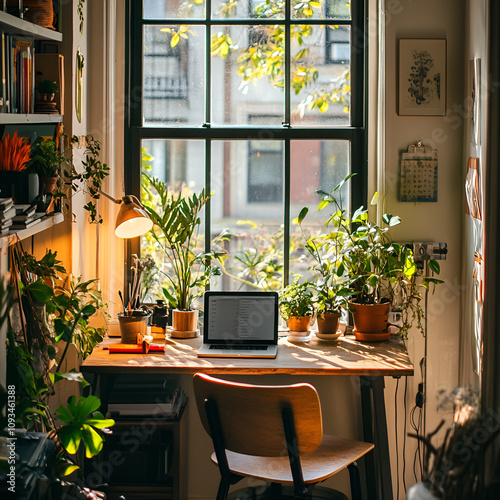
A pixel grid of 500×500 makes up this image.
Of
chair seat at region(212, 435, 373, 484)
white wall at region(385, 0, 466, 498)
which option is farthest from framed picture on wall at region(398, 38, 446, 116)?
chair seat at region(212, 435, 373, 484)

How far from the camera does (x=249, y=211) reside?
11.4ft

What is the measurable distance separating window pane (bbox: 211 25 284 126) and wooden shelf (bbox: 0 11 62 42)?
3.17 ft

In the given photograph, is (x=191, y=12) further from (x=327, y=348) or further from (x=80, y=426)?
(x=80, y=426)

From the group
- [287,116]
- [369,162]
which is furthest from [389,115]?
[287,116]

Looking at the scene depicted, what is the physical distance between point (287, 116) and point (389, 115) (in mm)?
493

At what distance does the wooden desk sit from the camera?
2727mm

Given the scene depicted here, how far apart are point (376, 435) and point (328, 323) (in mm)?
515

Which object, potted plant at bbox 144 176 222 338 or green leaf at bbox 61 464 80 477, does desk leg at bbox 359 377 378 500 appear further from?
green leaf at bbox 61 464 80 477

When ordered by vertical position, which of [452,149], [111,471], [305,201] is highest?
[452,149]

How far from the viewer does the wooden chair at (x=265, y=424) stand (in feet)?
7.73

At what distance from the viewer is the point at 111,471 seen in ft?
9.78

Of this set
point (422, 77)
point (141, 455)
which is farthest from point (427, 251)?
point (141, 455)

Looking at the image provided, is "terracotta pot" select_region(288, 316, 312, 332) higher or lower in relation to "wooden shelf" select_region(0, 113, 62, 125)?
lower

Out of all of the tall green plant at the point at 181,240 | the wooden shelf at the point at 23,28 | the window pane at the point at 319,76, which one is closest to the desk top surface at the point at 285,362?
the tall green plant at the point at 181,240
